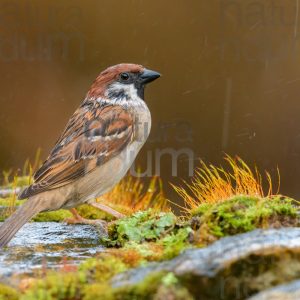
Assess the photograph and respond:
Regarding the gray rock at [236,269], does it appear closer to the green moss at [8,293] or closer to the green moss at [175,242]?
the green moss at [175,242]

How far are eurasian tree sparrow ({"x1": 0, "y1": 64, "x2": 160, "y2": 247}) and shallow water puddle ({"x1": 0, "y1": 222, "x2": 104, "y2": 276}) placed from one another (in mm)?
212

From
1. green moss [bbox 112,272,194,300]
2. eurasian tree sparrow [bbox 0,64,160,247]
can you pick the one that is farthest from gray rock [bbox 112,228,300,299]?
eurasian tree sparrow [bbox 0,64,160,247]

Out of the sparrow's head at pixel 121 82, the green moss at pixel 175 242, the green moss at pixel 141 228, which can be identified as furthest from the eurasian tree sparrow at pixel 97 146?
the green moss at pixel 175 242

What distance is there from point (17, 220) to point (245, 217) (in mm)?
2181

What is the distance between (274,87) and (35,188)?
7296 millimetres

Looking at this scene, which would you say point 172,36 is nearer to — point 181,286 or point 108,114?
point 108,114

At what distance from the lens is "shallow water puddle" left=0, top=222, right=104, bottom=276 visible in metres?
4.77

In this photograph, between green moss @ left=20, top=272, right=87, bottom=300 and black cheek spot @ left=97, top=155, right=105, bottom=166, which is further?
black cheek spot @ left=97, top=155, right=105, bottom=166

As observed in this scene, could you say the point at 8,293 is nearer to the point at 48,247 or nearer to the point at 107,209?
the point at 48,247

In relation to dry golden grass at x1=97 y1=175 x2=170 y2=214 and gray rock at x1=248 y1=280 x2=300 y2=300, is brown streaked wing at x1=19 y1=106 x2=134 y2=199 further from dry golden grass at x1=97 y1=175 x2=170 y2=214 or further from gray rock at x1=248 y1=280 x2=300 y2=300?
gray rock at x1=248 y1=280 x2=300 y2=300

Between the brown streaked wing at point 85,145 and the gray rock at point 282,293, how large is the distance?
126 inches

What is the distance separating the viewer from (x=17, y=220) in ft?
19.1

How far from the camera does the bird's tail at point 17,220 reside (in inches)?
221

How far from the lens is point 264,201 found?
4836mm
